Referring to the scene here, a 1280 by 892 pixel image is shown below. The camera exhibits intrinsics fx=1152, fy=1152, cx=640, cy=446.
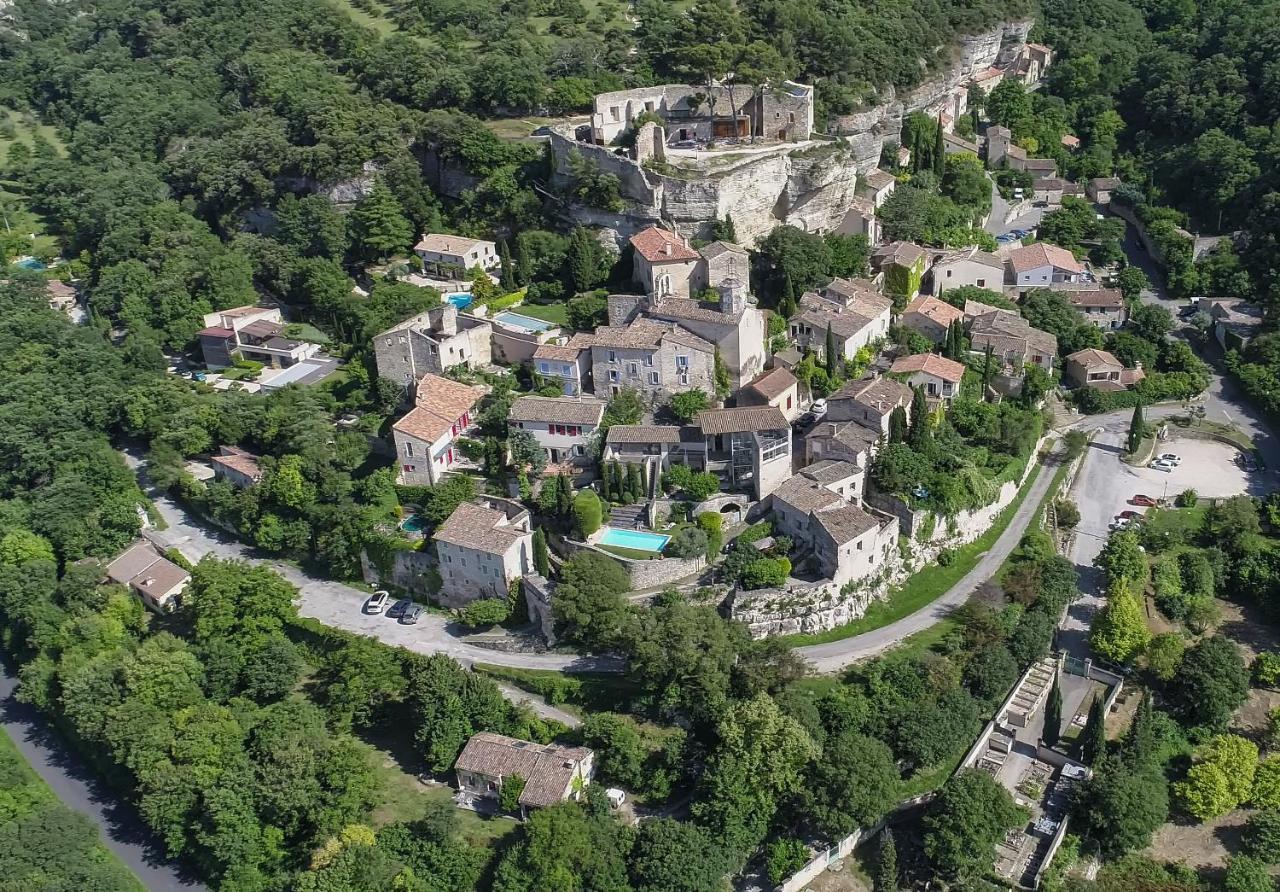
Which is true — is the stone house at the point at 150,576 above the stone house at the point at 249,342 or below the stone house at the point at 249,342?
below

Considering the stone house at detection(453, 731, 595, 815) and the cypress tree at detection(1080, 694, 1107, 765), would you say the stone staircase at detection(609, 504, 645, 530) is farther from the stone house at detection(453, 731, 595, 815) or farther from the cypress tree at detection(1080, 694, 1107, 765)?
the cypress tree at detection(1080, 694, 1107, 765)

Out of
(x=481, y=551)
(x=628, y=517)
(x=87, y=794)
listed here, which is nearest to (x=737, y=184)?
(x=628, y=517)

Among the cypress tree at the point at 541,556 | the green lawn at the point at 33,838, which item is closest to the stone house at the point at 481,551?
the cypress tree at the point at 541,556

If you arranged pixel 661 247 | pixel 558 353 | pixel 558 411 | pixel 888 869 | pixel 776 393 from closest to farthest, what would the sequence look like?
pixel 888 869 → pixel 558 411 → pixel 776 393 → pixel 558 353 → pixel 661 247

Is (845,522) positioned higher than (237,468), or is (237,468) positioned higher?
(845,522)

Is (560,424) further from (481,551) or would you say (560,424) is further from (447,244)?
(447,244)

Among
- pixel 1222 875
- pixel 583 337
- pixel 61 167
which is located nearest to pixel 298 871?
pixel 583 337

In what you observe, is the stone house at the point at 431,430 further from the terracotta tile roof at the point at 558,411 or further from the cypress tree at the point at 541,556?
the cypress tree at the point at 541,556
